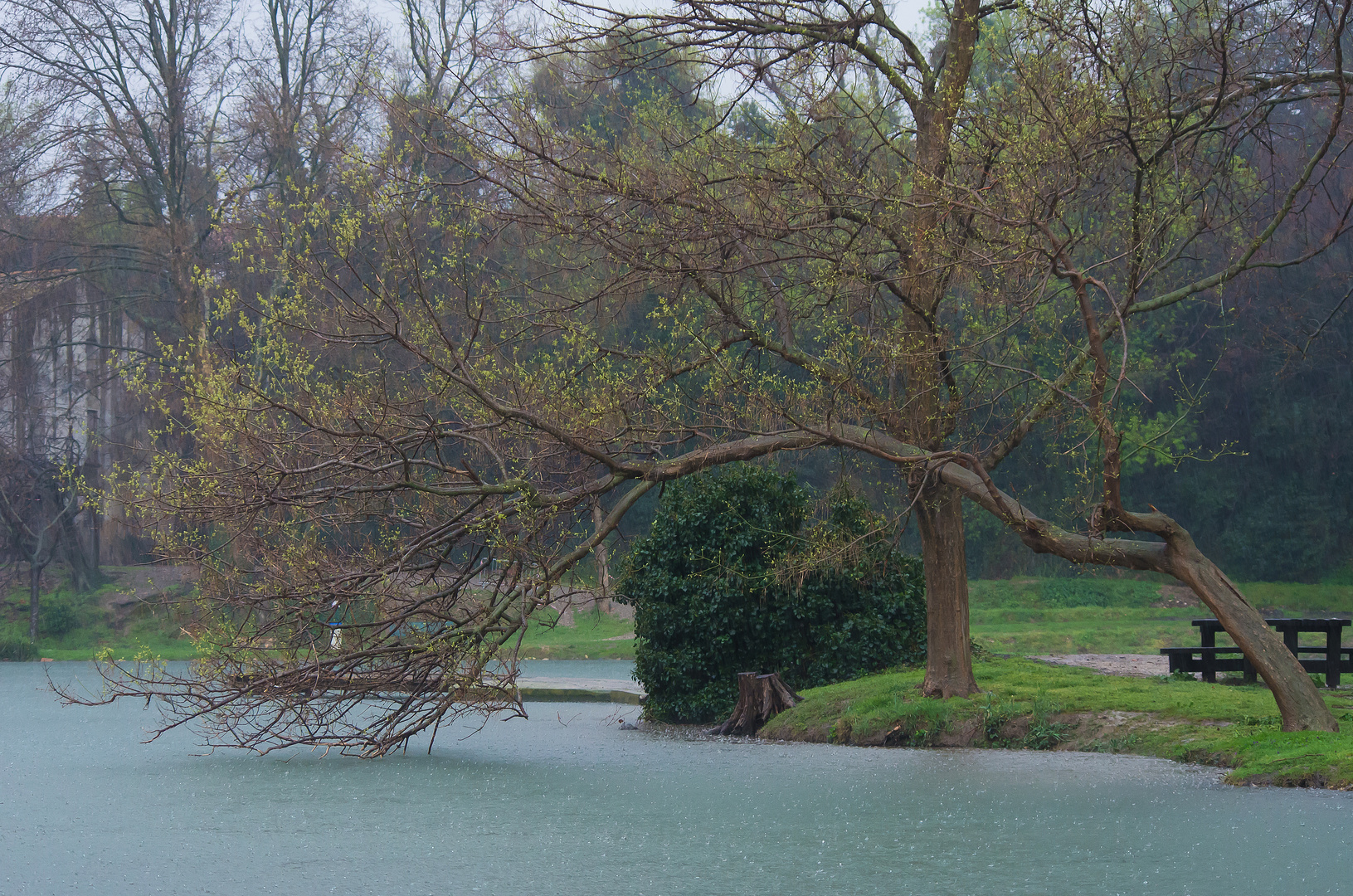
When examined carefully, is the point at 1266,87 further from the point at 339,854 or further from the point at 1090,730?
the point at 339,854

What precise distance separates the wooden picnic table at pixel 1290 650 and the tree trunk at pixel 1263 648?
308cm

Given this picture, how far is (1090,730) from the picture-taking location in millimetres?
11984

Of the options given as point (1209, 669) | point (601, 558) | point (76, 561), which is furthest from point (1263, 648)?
point (76, 561)

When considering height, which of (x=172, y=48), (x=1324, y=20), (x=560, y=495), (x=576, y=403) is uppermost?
(x=172, y=48)

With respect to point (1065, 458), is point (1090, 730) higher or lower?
lower

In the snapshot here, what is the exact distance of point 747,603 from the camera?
15.2m

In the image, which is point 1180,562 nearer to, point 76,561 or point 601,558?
point 601,558

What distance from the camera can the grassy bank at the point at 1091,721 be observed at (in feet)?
33.0

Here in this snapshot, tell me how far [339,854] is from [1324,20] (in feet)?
55.0

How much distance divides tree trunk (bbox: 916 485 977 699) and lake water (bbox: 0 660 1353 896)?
1352 mm

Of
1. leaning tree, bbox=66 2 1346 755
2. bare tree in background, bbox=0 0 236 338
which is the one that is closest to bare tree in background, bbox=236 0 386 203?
bare tree in background, bbox=0 0 236 338

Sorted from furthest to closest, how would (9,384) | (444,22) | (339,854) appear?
(9,384), (444,22), (339,854)

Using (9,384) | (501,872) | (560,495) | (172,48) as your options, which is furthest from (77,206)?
(501,872)

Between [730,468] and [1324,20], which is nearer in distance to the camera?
[730,468]
